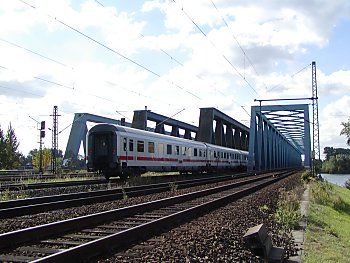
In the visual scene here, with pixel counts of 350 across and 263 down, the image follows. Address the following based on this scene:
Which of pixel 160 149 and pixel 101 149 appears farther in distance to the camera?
pixel 160 149

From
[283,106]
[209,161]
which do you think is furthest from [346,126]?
[283,106]

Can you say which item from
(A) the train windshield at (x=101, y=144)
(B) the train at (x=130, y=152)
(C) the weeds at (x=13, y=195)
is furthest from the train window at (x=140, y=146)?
(C) the weeds at (x=13, y=195)

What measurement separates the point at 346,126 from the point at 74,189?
40.1 m

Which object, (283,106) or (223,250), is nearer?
(223,250)

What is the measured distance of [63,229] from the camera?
25.7 feet

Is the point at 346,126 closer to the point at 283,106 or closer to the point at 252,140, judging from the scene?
the point at 252,140

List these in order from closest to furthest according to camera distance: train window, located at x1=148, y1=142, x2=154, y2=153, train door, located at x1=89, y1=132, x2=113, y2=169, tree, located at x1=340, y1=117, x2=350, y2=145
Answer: train door, located at x1=89, y1=132, x2=113, y2=169, train window, located at x1=148, y1=142, x2=154, y2=153, tree, located at x1=340, y1=117, x2=350, y2=145

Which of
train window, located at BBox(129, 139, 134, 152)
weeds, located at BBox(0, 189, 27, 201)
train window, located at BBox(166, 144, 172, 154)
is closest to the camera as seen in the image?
weeds, located at BBox(0, 189, 27, 201)

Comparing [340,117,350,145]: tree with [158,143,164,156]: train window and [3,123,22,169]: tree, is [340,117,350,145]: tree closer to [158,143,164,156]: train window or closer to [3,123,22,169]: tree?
[158,143,164,156]: train window

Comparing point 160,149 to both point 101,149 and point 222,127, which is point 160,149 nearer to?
point 101,149

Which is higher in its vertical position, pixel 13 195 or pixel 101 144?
pixel 101 144

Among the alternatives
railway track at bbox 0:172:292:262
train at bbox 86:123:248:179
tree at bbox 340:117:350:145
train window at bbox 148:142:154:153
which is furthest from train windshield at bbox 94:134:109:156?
tree at bbox 340:117:350:145

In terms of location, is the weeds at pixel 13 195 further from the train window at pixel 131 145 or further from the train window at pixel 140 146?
the train window at pixel 140 146

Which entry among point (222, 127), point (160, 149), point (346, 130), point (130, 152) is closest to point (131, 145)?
point (130, 152)
